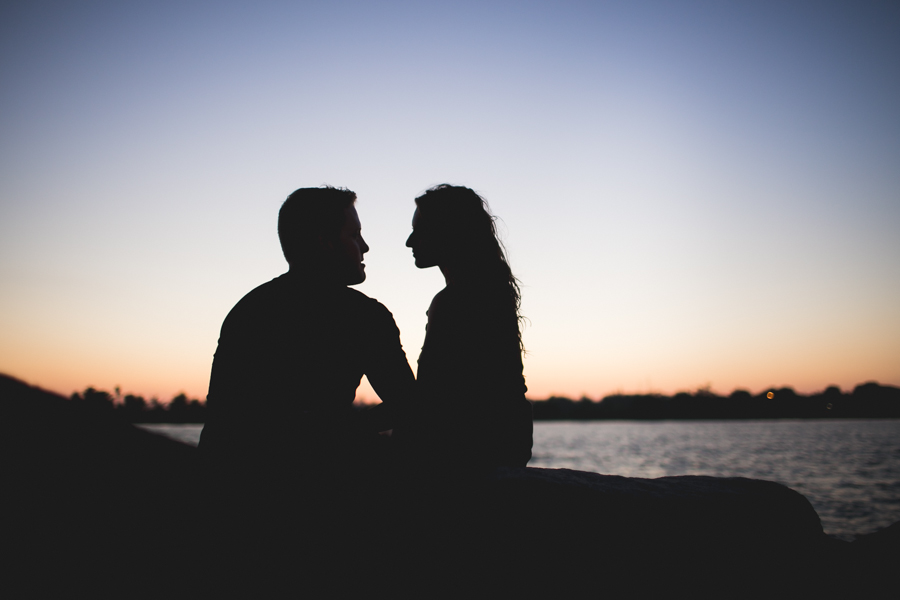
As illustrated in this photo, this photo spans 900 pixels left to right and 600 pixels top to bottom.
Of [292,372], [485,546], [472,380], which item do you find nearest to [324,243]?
[292,372]

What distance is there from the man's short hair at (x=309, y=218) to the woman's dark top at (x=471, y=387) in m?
0.82

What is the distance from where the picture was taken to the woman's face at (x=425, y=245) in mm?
3473

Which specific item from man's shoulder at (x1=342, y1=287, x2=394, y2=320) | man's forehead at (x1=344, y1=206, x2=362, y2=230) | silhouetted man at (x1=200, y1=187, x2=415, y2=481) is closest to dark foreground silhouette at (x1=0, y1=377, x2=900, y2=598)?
silhouetted man at (x1=200, y1=187, x2=415, y2=481)

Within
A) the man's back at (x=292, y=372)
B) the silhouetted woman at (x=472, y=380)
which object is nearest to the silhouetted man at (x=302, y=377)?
the man's back at (x=292, y=372)

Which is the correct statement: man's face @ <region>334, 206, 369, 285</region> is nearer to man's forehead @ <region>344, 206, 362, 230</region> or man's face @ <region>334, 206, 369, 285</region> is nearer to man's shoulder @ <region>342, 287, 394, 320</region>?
man's forehead @ <region>344, 206, 362, 230</region>

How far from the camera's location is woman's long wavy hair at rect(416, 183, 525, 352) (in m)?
3.44

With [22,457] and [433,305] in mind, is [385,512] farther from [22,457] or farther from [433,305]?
[22,457]

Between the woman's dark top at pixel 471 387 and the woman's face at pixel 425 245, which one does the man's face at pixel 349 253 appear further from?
the woman's face at pixel 425 245

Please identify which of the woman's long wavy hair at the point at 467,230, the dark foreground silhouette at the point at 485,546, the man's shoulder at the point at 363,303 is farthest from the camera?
the woman's long wavy hair at the point at 467,230

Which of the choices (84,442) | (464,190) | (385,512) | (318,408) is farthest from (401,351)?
(84,442)

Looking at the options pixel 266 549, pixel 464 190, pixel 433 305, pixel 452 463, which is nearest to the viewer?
pixel 266 549

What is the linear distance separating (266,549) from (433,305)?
1595 mm

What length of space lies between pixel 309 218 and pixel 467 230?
1.26 meters

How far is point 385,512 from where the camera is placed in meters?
2.20
